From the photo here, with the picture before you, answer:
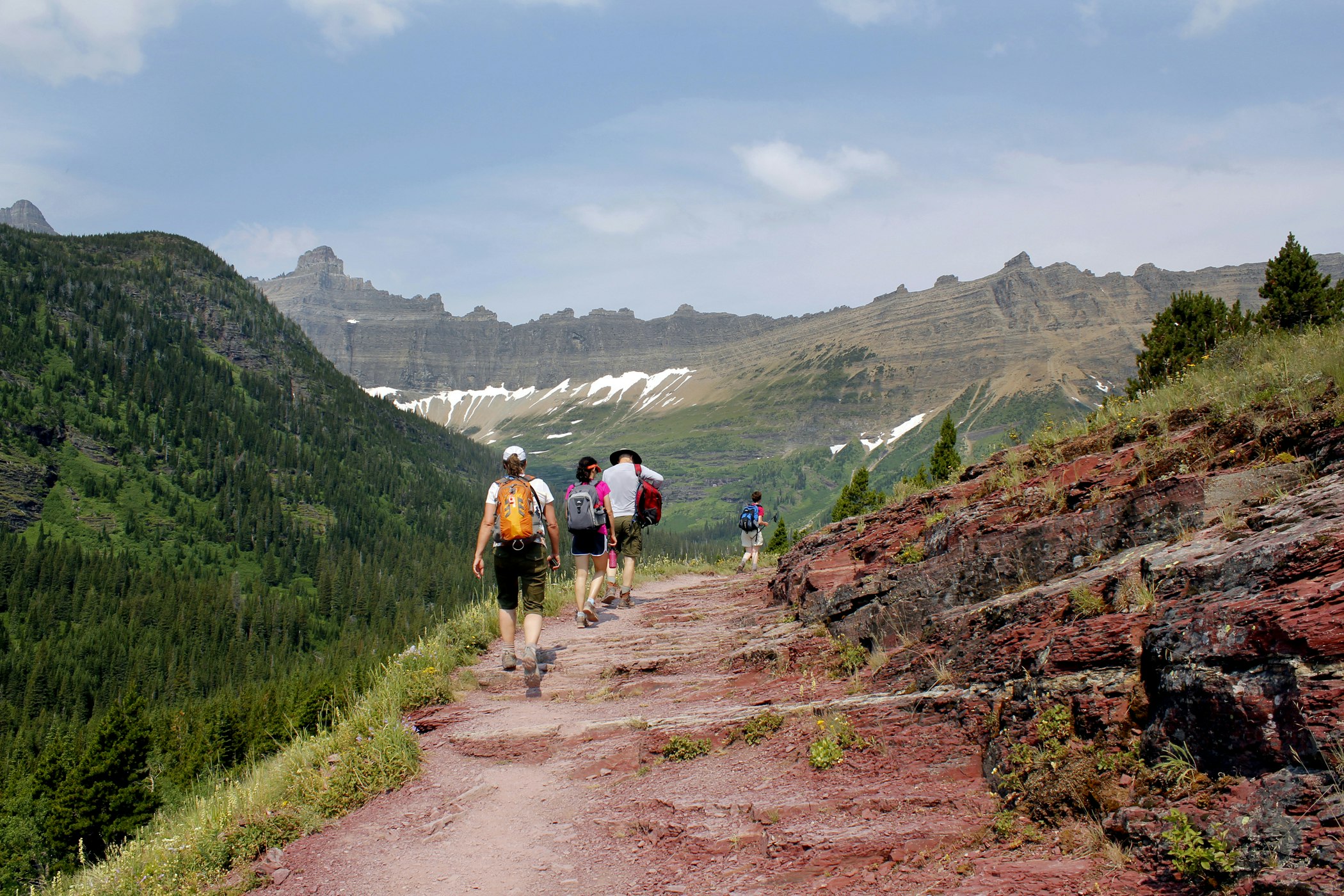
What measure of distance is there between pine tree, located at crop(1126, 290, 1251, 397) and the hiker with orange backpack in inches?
1390

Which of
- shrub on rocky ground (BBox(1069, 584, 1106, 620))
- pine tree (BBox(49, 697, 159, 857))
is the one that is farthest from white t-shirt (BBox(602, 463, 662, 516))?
pine tree (BBox(49, 697, 159, 857))

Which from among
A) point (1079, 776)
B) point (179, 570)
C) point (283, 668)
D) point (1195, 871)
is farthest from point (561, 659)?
point (179, 570)

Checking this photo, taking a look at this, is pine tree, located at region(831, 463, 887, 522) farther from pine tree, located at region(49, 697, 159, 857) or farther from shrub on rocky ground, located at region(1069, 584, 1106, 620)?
pine tree, located at region(49, 697, 159, 857)

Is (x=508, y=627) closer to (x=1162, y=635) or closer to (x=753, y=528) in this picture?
(x=1162, y=635)

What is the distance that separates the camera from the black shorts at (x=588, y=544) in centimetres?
1481

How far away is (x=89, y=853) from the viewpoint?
60.2 m

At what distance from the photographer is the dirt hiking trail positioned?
18.1 feet

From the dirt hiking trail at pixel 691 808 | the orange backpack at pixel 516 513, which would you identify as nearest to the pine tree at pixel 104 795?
the orange backpack at pixel 516 513

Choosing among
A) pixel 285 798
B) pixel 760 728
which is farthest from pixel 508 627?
pixel 760 728

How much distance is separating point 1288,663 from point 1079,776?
145 cm

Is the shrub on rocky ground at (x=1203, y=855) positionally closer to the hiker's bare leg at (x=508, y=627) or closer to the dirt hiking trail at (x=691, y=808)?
the dirt hiking trail at (x=691, y=808)

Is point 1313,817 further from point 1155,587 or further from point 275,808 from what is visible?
point 275,808

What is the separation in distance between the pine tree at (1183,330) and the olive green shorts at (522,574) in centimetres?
3544

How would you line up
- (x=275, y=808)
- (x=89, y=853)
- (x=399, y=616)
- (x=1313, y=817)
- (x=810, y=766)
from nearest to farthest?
(x=1313, y=817)
(x=810, y=766)
(x=275, y=808)
(x=89, y=853)
(x=399, y=616)
